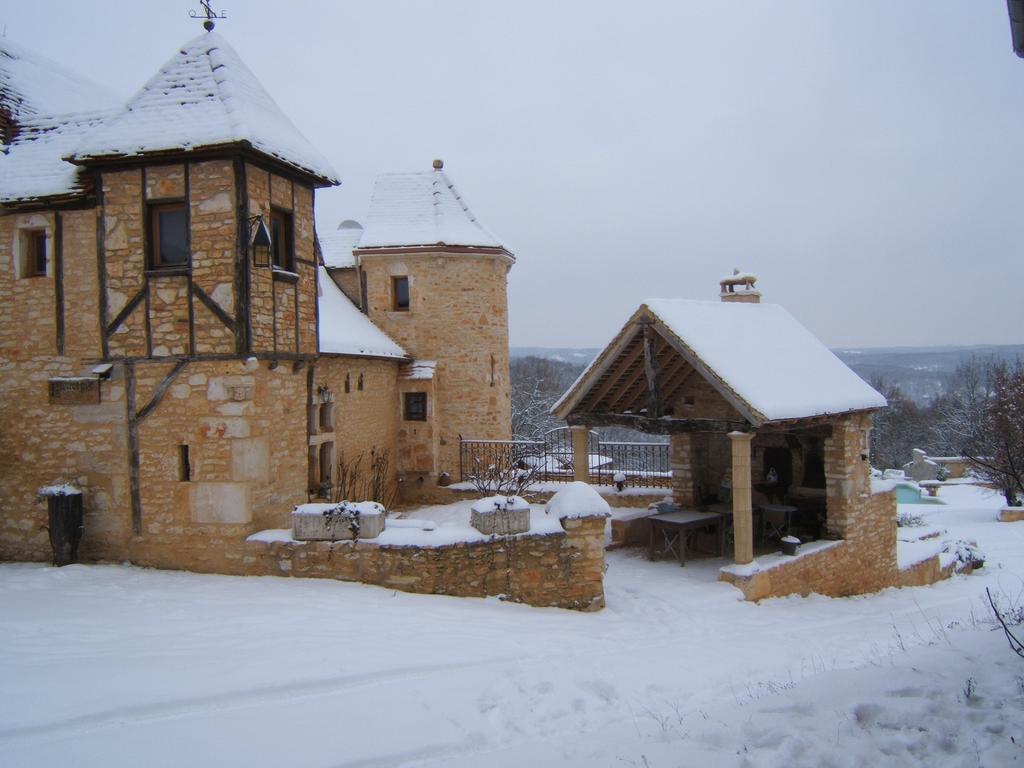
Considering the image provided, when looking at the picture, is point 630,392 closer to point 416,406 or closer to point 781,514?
point 781,514

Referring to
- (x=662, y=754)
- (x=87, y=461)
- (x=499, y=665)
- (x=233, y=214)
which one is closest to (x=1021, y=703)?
(x=662, y=754)

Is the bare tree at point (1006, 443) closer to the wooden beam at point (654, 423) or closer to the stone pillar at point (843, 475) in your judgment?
the stone pillar at point (843, 475)

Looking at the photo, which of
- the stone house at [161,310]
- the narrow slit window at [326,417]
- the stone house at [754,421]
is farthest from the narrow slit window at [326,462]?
the stone house at [754,421]

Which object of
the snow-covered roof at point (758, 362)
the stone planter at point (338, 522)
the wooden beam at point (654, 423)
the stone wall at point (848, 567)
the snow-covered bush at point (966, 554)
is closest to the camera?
the stone planter at point (338, 522)

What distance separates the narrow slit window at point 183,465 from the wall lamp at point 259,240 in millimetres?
2697

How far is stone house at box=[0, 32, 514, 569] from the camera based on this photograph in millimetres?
9109

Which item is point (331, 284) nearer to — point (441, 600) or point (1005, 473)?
point (441, 600)

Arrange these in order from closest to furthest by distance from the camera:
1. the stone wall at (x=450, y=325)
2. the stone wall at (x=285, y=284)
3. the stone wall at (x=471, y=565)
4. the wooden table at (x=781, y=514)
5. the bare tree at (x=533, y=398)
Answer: the stone wall at (x=471, y=565)
the stone wall at (x=285, y=284)
the wooden table at (x=781, y=514)
the stone wall at (x=450, y=325)
the bare tree at (x=533, y=398)

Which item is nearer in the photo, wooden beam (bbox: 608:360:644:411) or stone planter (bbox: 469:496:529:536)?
stone planter (bbox: 469:496:529:536)

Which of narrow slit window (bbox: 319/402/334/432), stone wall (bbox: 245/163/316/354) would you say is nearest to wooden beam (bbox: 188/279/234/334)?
stone wall (bbox: 245/163/316/354)

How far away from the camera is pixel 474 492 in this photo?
16484mm

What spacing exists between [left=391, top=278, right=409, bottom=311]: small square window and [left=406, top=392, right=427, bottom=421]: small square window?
2252mm

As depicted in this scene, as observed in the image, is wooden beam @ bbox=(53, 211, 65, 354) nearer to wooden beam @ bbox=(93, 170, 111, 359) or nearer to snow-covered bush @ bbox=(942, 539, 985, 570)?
wooden beam @ bbox=(93, 170, 111, 359)

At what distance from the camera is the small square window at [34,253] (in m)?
9.92
